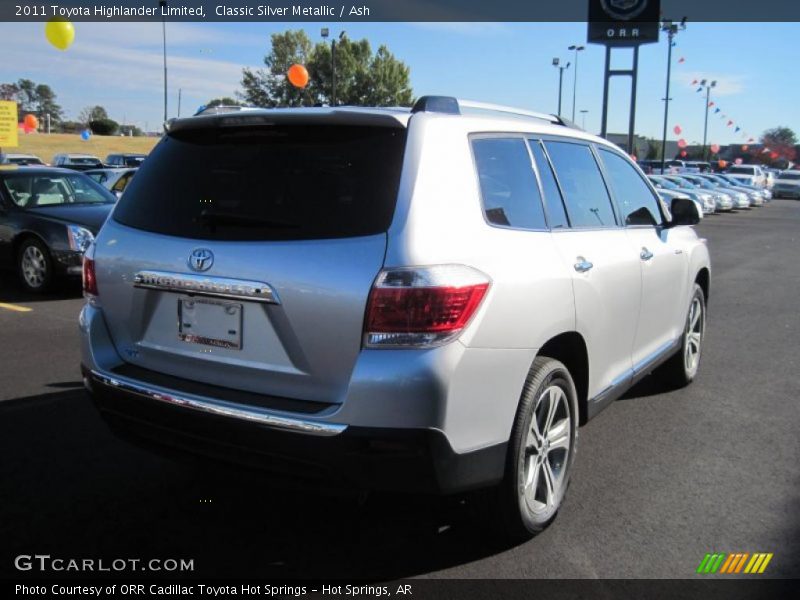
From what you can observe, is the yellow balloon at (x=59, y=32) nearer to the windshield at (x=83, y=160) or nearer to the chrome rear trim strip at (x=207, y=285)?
the chrome rear trim strip at (x=207, y=285)

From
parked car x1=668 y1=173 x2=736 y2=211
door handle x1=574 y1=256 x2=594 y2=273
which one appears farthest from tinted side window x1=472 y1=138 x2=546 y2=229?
parked car x1=668 y1=173 x2=736 y2=211

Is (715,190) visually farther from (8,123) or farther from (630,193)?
(630,193)

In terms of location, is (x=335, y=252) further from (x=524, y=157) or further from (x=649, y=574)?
(x=649, y=574)

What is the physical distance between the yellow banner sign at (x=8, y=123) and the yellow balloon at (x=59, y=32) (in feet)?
23.2

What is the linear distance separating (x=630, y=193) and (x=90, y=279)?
10.6 feet

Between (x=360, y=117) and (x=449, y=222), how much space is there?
568 millimetres

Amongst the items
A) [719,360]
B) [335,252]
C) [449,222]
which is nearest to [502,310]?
[449,222]

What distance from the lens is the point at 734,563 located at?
124 inches

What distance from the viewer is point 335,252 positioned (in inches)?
105

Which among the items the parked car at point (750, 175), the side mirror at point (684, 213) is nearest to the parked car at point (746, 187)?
the parked car at point (750, 175)

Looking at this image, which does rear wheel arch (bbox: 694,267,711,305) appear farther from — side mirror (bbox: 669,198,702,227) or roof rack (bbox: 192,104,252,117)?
roof rack (bbox: 192,104,252,117)

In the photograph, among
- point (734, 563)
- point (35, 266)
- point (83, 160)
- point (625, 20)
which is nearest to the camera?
point (734, 563)

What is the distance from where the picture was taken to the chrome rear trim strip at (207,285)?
274 centimetres

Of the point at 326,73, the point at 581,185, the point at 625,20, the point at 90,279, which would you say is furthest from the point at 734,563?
the point at 326,73
